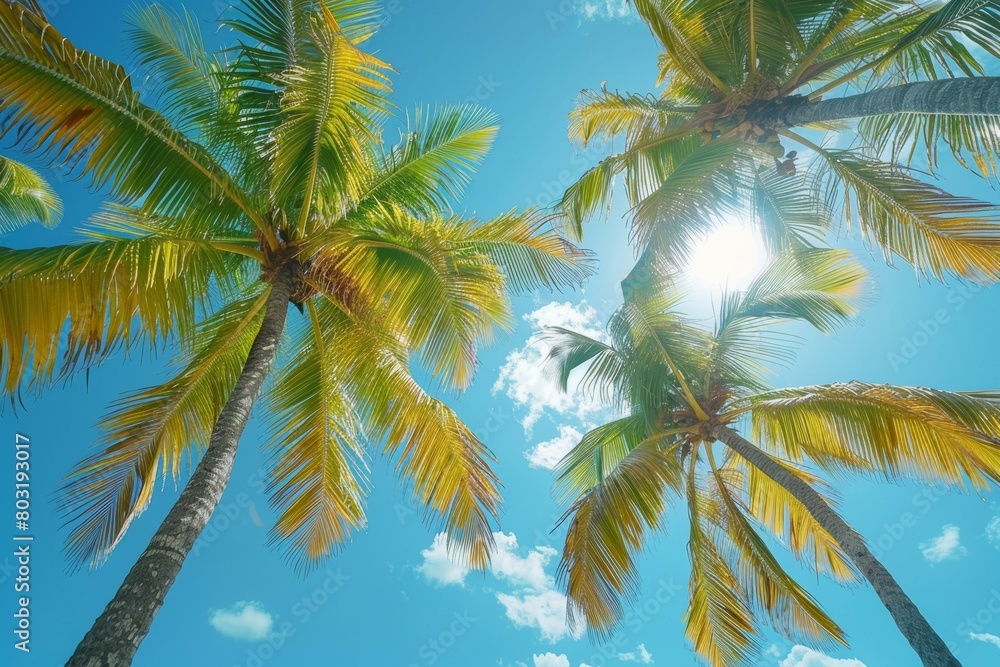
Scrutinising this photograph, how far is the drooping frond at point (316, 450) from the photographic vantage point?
7.87 metres

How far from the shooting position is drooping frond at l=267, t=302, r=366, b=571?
7867 millimetres

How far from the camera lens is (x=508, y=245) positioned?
822cm

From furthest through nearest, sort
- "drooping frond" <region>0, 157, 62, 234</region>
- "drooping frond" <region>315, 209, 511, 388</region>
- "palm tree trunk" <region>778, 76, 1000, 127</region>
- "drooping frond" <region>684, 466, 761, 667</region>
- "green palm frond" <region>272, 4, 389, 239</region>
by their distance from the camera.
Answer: "drooping frond" <region>0, 157, 62, 234</region> → "drooping frond" <region>684, 466, 761, 667</region> → "drooping frond" <region>315, 209, 511, 388</region> → "green palm frond" <region>272, 4, 389, 239</region> → "palm tree trunk" <region>778, 76, 1000, 127</region>

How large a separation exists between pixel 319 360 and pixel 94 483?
2826mm

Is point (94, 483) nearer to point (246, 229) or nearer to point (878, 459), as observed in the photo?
point (246, 229)

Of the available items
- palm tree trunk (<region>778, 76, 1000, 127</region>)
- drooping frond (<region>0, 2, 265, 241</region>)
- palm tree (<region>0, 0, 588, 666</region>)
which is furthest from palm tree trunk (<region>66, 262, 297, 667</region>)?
palm tree trunk (<region>778, 76, 1000, 127</region>)

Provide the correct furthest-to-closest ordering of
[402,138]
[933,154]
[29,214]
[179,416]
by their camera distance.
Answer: [29,214], [402,138], [179,416], [933,154]

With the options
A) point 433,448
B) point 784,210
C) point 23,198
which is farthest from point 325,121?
point 23,198

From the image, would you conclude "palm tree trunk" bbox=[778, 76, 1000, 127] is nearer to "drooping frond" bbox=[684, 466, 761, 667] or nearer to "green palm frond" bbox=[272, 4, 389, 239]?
"green palm frond" bbox=[272, 4, 389, 239]

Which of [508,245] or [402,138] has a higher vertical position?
[402,138]

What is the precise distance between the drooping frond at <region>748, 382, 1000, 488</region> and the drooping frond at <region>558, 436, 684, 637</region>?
7.05ft

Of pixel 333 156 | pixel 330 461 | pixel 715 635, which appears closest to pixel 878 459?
pixel 715 635

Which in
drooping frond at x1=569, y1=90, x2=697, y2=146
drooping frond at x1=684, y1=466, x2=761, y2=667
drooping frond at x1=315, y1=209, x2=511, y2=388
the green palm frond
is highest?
drooping frond at x1=569, y1=90, x2=697, y2=146

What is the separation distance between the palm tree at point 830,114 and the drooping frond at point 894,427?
152 centimetres
